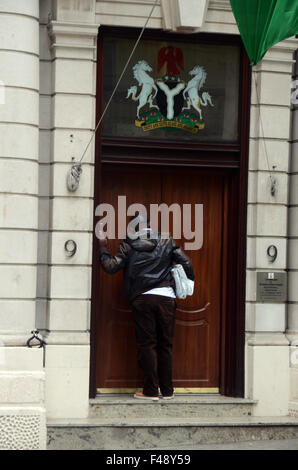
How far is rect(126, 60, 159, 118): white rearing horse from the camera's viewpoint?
47.2 feet

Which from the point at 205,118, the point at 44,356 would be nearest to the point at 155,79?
the point at 205,118

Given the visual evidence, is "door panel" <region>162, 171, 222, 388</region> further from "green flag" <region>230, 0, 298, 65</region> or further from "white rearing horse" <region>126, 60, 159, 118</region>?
"green flag" <region>230, 0, 298, 65</region>

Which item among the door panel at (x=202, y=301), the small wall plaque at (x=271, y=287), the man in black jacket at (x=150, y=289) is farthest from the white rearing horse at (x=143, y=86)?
the small wall plaque at (x=271, y=287)

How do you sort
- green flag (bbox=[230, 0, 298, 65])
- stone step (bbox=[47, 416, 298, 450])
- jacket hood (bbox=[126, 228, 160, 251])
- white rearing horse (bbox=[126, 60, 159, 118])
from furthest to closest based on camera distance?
1. white rearing horse (bbox=[126, 60, 159, 118])
2. jacket hood (bbox=[126, 228, 160, 251])
3. stone step (bbox=[47, 416, 298, 450])
4. green flag (bbox=[230, 0, 298, 65])

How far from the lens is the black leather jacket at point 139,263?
45.5ft

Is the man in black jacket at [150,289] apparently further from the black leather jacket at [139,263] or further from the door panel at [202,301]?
the door panel at [202,301]

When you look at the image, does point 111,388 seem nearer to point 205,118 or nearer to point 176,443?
point 176,443

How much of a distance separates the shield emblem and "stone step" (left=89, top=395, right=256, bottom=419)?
345 centimetres

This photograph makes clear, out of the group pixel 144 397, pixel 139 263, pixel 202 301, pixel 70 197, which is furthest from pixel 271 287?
pixel 70 197

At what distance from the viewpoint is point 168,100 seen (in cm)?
1452

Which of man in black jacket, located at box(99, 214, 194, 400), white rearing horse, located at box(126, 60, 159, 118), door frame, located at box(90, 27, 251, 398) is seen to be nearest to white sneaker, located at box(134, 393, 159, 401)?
man in black jacket, located at box(99, 214, 194, 400)

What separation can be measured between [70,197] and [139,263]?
1115 mm

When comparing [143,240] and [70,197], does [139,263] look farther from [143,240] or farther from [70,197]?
[70,197]

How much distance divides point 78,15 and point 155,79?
1.26 metres
